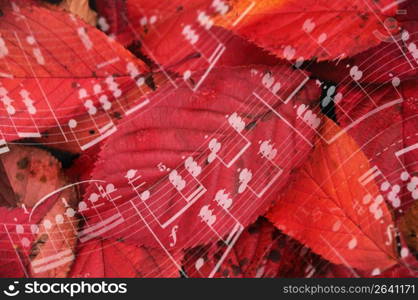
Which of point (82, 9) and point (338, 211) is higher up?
point (82, 9)

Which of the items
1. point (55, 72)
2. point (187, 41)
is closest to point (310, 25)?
Result: point (187, 41)

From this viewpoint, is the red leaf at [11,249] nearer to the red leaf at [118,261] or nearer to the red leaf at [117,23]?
the red leaf at [118,261]

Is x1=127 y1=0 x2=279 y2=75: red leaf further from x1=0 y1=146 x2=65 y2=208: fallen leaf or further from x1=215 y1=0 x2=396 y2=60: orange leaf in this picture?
x1=0 y1=146 x2=65 y2=208: fallen leaf

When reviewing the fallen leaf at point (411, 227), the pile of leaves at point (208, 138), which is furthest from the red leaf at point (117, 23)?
the fallen leaf at point (411, 227)

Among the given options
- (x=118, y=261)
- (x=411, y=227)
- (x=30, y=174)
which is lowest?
(x=411, y=227)

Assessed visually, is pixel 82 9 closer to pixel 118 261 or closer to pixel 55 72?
pixel 55 72

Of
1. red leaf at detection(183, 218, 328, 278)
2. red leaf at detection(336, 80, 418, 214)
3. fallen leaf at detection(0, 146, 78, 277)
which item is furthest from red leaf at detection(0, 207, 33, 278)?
red leaf at detection(336, 80, 418, 214)

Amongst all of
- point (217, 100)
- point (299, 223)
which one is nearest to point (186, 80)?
point (217, 100)
